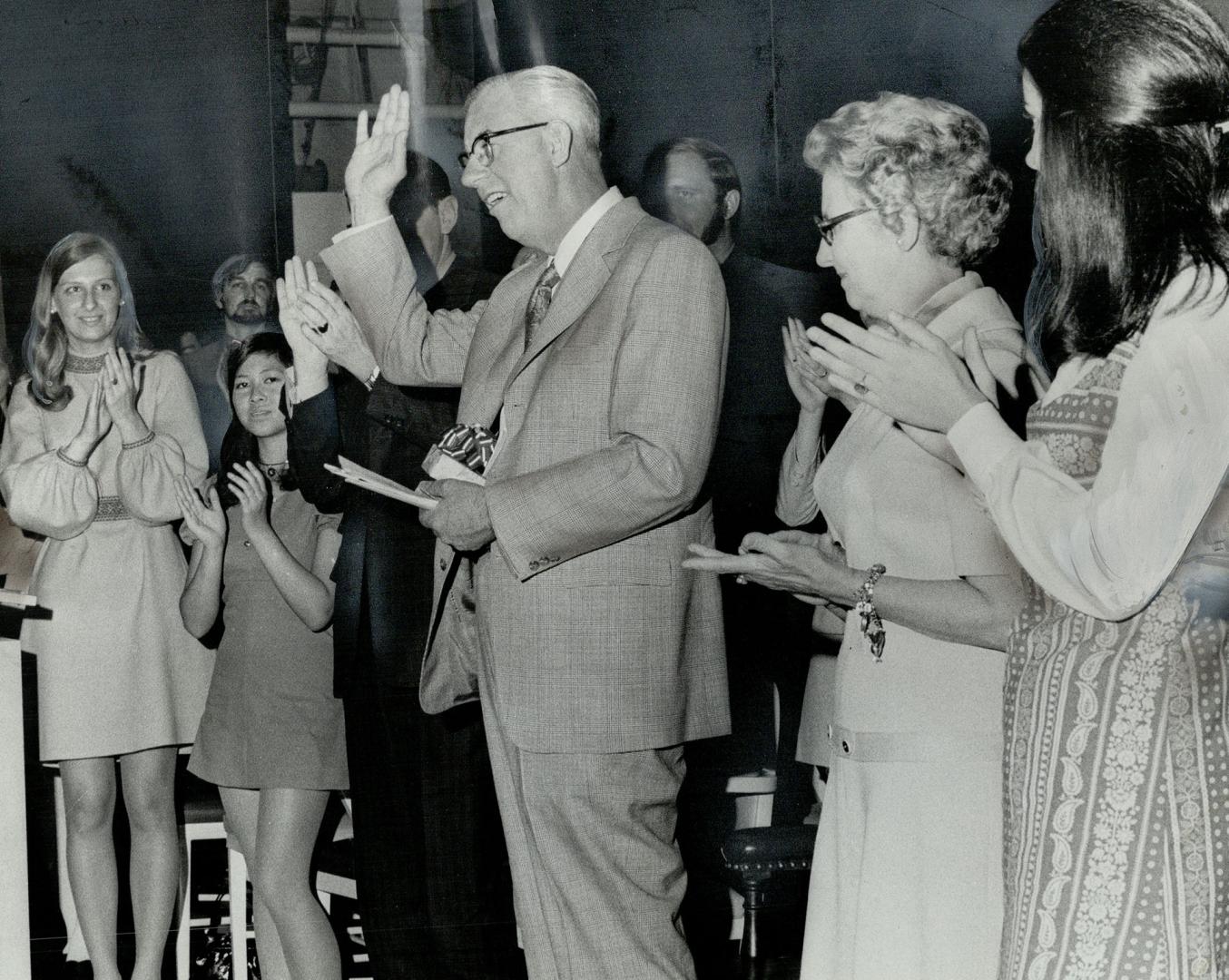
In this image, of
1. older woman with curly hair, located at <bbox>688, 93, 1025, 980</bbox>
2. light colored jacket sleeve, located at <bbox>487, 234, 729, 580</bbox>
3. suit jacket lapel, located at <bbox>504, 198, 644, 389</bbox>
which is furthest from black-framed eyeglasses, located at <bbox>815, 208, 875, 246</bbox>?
suit jacket lapel, located at <bbox>504, 198, 644, 389</bbox>

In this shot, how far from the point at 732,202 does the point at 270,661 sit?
1334 mm

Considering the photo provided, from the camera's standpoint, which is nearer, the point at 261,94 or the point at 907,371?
the point at 907,371

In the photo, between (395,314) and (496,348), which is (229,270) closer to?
Result: (395,314)

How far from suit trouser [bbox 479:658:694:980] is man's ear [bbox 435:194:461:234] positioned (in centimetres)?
107

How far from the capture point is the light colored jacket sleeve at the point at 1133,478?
1.85 metres

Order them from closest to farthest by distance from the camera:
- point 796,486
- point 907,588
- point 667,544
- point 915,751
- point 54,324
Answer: point 907,588 → point 915,751 → point 667,544 → point 54,324 → point 796,486

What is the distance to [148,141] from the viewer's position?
3107mm

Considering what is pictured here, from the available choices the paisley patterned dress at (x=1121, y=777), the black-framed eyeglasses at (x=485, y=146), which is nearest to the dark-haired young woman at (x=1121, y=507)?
the paisley patterned dress at (x=1121, y=777)

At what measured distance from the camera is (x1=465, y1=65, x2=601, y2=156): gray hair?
2861mm

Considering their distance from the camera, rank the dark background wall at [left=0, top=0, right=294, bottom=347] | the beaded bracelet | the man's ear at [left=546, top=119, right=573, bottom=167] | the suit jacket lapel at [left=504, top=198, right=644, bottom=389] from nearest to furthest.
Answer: the beaded bracelet → the suit jacket lapel at [left=504, top=198, right=644, bottom=389] → the man's ear at [left=546, top=119, right=573, bottom=167] → the dark background wall at [left=0, top=0, right=294, bottom=347]

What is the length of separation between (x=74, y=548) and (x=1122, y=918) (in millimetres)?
2123

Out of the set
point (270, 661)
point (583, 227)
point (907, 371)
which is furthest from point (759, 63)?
point (270, 661)

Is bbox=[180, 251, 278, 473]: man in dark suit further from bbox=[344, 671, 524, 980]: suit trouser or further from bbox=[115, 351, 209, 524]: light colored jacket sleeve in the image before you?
bbox=[344, 671, 524, 980]: suit trouser

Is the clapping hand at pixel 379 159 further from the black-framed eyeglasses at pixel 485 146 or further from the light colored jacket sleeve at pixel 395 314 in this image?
the black-framed eyeglasses at pixel 485 146
